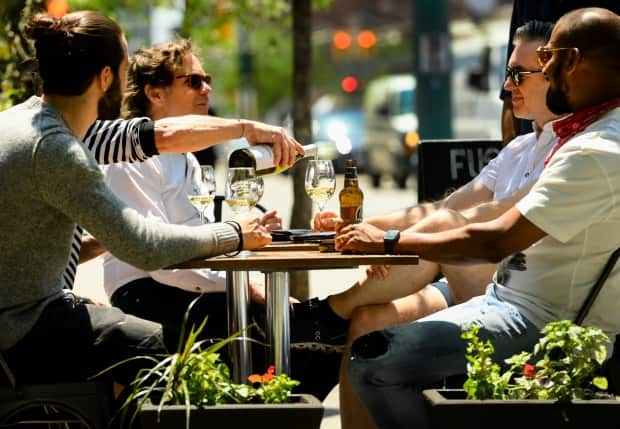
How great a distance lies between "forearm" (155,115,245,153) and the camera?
5406 millimetres

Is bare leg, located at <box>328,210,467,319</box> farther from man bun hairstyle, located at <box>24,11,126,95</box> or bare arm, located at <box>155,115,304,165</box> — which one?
man bun hairstyle, located at <box>24,11,126,95</box>

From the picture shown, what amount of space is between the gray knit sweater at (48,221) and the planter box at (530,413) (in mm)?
1020

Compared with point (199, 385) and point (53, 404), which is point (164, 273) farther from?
point (199, 385)

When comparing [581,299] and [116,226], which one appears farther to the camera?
[581,299]

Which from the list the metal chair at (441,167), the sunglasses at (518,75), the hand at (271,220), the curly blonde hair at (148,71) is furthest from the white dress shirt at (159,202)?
the metal chair at (441,167)

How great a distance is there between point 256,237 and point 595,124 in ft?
3.97

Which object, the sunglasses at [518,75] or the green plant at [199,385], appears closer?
the green plant at [199,385]

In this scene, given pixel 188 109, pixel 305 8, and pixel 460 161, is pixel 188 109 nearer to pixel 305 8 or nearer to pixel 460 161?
pixel 460 161

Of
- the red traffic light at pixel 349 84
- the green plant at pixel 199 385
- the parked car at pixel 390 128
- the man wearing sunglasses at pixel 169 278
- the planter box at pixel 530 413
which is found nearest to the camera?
the planter box at pixel 530 413

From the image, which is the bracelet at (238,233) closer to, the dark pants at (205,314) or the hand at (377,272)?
the hand at (377,272)

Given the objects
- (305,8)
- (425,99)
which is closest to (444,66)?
(425,99)

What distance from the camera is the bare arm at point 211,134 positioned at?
17.8ft

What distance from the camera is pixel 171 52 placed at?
6.42 m

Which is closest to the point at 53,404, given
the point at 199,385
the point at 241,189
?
the point at 199,385
